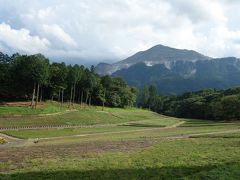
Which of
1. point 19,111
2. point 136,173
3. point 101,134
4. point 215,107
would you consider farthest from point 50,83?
point 136,173

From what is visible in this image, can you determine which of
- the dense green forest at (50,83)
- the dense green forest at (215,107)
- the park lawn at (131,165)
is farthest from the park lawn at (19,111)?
the dense green forest at (215,107)

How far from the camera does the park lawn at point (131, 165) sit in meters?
22.4

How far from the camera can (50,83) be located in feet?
447

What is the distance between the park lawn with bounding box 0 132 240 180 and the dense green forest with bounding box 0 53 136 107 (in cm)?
8446

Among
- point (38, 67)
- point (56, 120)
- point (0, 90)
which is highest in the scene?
point (38, 67)

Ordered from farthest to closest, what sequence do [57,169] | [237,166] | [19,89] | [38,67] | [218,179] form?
[19,89], [38,67], [57,169], [237,166], [218,179]

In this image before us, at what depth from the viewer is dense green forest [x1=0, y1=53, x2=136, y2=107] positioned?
120438 mm

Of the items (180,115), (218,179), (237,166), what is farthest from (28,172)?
(180,115)

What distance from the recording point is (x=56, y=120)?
96125mm

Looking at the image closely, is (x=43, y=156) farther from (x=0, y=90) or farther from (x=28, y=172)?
(x=0, y=90)

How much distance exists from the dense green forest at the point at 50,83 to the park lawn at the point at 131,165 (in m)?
84.5

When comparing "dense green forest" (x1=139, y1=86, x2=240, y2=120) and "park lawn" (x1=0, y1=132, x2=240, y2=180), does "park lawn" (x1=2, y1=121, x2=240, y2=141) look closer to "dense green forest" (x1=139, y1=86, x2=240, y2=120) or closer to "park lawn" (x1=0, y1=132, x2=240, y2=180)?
"park lawn" (x1=0, y1=132, x2=240, y2=180)

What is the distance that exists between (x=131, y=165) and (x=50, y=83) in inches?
4471

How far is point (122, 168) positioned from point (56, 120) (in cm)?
7317
